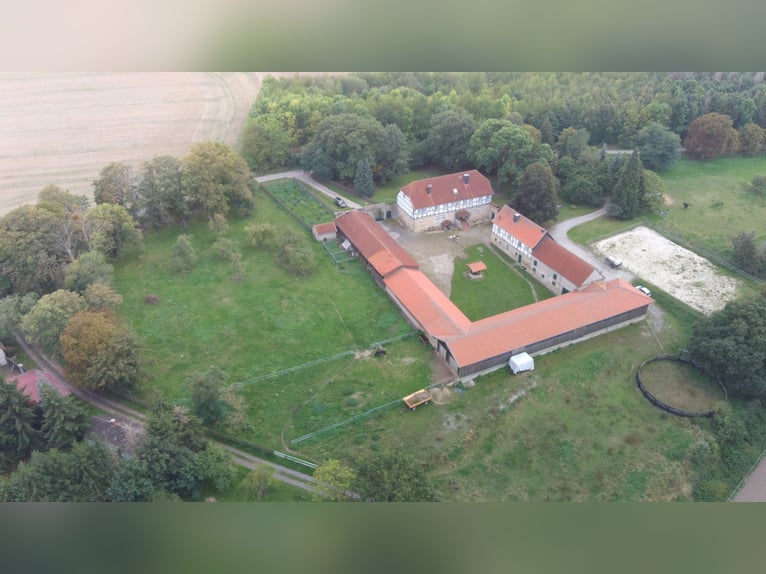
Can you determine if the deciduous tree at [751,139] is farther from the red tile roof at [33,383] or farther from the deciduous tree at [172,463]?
the red tile roof at [33,383]

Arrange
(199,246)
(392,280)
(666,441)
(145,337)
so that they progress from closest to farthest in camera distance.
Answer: (666,441), (145,337), (392,280), (199,246)

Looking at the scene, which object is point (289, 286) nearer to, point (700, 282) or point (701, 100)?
point (700, 282)

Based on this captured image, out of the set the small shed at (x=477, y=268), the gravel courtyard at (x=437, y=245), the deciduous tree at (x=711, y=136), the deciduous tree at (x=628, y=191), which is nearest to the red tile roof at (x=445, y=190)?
the gravel courtyard at (x=437, y=245)

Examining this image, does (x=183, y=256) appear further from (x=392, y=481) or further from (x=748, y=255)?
(x=748, y=255)

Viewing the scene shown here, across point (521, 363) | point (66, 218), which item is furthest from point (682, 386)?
point (66, 218)

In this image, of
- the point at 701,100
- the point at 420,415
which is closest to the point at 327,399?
the point at 420,415
